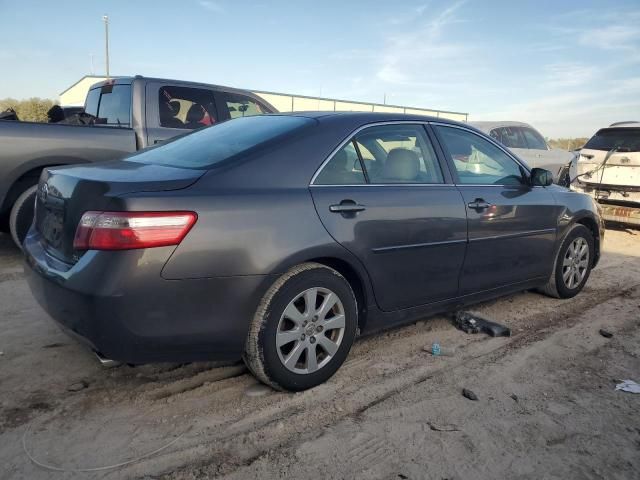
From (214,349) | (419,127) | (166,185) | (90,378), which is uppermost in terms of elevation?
(419,127)

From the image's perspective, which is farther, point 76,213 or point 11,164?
point 11,164

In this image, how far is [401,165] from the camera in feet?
11.5

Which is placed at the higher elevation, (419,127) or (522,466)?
(419,127)

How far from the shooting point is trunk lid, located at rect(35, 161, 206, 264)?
8.13 ft

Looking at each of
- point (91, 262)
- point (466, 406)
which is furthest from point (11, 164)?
point (466, 406)

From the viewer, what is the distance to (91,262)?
7.85ft

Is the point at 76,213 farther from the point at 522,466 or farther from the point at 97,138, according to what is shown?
the point at 97,138

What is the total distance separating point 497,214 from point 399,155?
98 centimetres

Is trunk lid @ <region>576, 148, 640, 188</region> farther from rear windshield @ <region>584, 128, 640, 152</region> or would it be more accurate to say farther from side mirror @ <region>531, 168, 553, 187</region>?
side mirror @ <region>531, 168, 553, 187</region>

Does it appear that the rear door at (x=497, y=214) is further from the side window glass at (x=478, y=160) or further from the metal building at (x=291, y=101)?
the metal building at (x=291, y=101)

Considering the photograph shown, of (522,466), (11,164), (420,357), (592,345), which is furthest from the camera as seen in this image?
(11,164)

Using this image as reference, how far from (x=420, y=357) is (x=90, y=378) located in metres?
2.09

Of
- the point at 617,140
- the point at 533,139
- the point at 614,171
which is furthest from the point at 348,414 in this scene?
the point at 533,139

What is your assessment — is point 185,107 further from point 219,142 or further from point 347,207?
point 347,207
